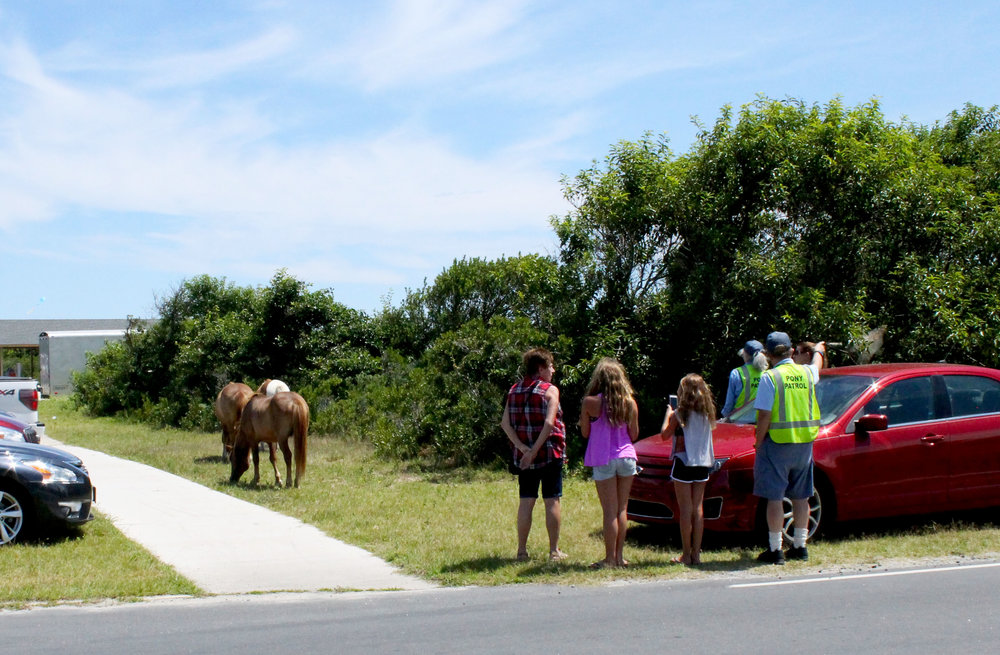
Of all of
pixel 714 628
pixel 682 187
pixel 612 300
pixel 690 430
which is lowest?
pixel 714 628

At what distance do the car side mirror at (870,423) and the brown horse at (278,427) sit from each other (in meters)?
7.67

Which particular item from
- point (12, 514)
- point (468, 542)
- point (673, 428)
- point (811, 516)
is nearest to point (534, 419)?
point (673, 428)

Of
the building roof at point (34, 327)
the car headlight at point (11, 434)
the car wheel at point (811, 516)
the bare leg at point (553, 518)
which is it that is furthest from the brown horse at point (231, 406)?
the building roof at point (34, 327)

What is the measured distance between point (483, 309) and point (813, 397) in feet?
52.3

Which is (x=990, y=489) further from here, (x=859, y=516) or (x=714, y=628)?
(x=714, y=628)

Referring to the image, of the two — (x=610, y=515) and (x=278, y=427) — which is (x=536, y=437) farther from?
(x=278, y=427)

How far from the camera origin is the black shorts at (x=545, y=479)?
7984 millimetres

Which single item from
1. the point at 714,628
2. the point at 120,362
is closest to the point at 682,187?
the point at 714,628

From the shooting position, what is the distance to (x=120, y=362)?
29.6m

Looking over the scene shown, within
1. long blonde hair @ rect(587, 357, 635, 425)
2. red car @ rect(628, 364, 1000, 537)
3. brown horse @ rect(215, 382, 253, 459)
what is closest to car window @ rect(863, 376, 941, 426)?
red car @ rect(628, 364, 1000, 537)

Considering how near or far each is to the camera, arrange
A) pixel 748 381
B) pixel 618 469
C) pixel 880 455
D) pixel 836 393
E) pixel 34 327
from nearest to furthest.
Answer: pixel 618 469, pixel 880 455, pixel 836 393, pixel 748 381, pixel 34 327

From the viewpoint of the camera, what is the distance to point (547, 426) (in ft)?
25.6

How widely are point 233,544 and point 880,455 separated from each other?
247 inches

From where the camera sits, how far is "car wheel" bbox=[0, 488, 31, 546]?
8742 mm
